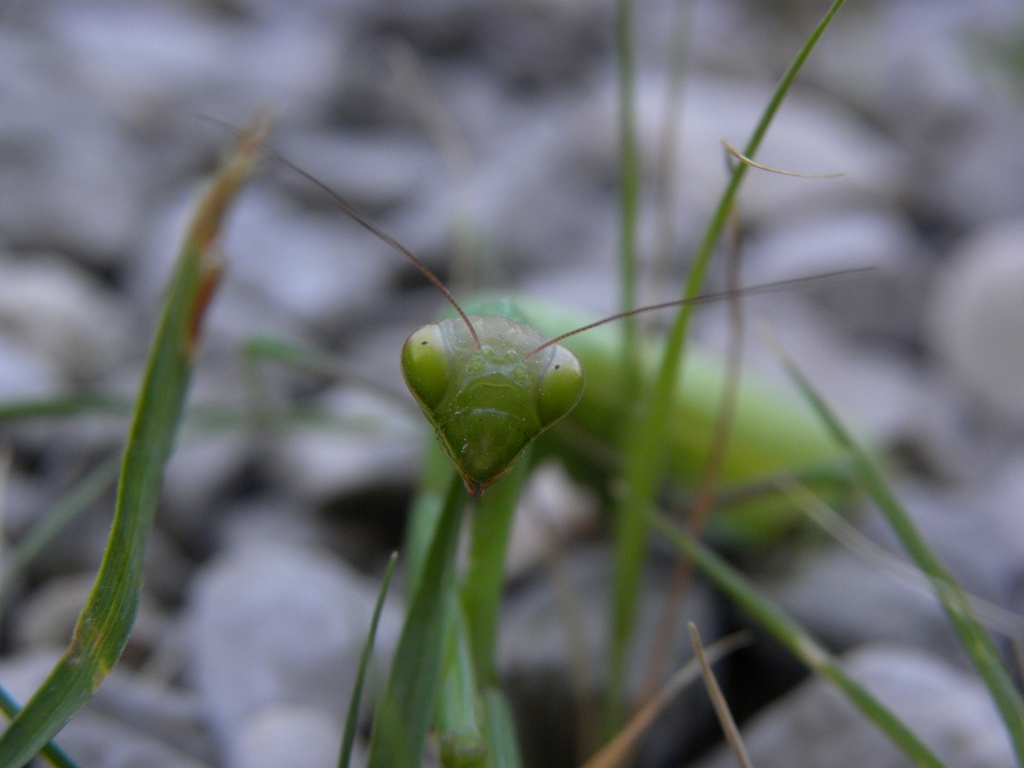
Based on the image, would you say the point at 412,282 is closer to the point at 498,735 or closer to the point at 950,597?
the point at 498,735

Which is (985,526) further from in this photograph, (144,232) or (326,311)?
(144,232)

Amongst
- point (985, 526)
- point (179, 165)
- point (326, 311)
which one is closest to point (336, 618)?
point (326, 311)

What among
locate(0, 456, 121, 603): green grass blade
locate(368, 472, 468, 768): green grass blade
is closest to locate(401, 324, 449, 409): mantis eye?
locate(368, 472, 468, 768): green grass blade

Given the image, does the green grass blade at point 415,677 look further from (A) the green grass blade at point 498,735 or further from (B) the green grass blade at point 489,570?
(B) the green grass blade at point 489,570

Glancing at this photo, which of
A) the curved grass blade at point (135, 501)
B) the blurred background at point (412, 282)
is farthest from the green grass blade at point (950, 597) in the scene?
the curved grass blade at point (135, 501)

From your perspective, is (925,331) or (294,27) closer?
(925,331)

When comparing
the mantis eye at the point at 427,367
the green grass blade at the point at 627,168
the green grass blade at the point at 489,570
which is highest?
the green grass blade at the point at 627,168
